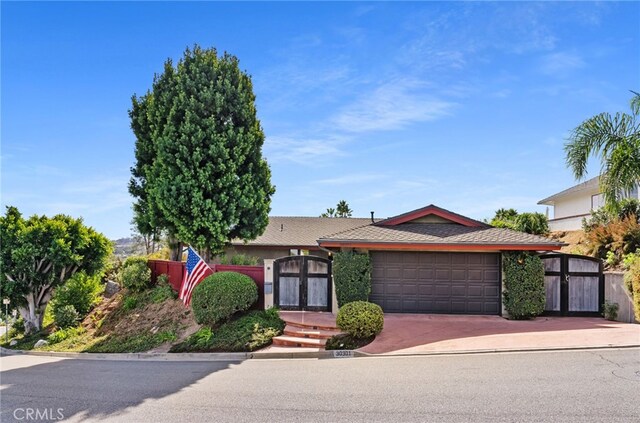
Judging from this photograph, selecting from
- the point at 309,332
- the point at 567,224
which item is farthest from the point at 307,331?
the point at 567,224

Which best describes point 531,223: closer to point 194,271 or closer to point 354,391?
point 194,271

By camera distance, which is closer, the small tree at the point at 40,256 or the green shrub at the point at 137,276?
the small tree at the point at 40,256

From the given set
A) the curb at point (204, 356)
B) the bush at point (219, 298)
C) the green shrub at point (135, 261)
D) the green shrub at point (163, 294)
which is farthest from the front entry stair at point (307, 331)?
the green shrub at point (135, 261)

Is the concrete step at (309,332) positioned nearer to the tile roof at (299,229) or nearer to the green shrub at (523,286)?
the green shrub at (523,286)

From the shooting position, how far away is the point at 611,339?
1162cm

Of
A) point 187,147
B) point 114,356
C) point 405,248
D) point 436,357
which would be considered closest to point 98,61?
point 187,147

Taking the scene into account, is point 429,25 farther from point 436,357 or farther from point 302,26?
point 436,357

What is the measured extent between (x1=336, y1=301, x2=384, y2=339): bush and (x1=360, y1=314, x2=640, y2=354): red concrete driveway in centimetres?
36

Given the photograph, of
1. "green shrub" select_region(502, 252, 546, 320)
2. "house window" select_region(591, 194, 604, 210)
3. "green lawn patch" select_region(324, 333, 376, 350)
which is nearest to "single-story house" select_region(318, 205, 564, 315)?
"green shrub" select_region(502, 252, 546, 320)

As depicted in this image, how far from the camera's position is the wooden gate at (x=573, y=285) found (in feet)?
50.3

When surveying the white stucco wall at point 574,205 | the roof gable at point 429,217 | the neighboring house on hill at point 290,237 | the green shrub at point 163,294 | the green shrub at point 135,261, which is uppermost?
the white stucco wall at point 574,205

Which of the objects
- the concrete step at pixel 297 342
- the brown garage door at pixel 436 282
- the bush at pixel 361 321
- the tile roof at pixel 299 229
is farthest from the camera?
the tile roof at pixel 299 229
